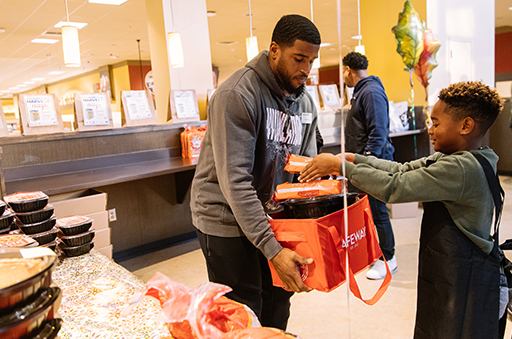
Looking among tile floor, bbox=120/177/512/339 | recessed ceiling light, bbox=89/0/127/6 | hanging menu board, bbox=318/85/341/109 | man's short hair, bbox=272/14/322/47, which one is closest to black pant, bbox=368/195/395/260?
tile floor, bbox=120/177/512/339

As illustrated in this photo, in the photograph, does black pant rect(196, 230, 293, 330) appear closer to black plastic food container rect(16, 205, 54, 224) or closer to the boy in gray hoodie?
the boy in gray hoodie

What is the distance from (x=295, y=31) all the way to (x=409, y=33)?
4.22 m

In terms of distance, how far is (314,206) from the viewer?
120 centimetres

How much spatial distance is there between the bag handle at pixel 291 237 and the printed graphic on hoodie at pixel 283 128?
35 cm

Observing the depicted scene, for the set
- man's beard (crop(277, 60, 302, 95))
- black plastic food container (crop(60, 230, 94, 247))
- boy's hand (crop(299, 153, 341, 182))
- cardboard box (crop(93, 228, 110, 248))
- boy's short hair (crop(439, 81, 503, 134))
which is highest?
man's beard (crop(277, 60, 302, 95))

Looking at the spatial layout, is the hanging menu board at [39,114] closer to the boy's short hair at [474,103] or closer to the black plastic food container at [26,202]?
the black plastic food container at [26,202]

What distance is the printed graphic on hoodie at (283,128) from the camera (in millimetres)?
1358

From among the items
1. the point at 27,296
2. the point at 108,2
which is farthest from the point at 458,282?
the point at 108,2

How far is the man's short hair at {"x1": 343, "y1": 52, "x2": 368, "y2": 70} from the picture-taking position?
3.03 metres

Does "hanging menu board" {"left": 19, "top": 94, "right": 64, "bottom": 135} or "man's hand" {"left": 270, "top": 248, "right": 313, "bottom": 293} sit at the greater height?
"hanging menu board" {"left": 19, "top": 94, "right": 64, "bottom": 135}

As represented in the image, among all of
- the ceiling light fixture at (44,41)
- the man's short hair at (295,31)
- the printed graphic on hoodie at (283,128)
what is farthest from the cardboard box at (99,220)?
the ceiling light fixture at (44,41)

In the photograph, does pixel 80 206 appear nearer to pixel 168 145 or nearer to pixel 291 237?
pixel 291 237

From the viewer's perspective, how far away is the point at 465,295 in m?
1.29

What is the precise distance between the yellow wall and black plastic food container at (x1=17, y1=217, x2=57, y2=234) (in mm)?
5213
